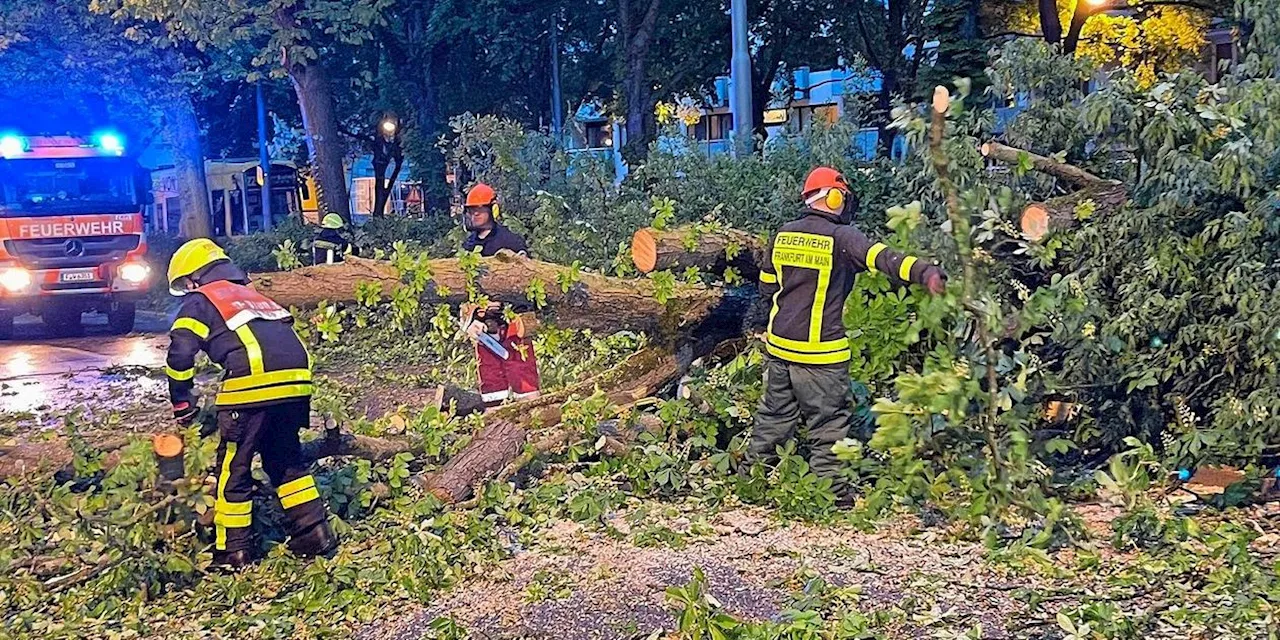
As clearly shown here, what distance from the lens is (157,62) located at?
74.6 ft

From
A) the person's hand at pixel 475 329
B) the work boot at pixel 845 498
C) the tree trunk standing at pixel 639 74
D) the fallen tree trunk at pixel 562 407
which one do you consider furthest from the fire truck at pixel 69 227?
the work boot at pixel 845 498

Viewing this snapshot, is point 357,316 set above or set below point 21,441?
above

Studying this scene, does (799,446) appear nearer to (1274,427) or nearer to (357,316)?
(1274,427)

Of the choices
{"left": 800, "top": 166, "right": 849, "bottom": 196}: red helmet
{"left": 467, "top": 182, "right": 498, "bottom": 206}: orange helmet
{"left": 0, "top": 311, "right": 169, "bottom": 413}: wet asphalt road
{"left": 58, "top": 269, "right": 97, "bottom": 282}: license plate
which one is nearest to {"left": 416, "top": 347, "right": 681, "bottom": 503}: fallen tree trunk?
{"left": 800, "top": 166, "right": 849, "bottom": 196}: red helmet

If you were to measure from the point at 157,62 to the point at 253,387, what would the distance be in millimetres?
19889

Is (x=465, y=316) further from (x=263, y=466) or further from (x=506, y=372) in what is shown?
(x=263, y=466)

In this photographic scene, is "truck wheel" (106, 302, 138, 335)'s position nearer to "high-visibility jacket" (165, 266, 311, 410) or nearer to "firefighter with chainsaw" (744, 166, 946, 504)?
"high-visibility jacket" (165, 266, 311, 410)

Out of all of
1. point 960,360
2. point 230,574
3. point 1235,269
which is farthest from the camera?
point 1235,269

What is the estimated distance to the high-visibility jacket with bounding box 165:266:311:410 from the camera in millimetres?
5152

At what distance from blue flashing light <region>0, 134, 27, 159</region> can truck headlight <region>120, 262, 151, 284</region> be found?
6.17ft

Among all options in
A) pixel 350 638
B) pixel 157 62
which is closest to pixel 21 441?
pixel 350 638

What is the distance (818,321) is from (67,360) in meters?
10.1

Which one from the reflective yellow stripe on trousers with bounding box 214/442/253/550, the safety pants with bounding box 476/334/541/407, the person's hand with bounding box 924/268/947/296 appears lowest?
the reflective yellow stripe on trousers with bounding box 214/442/253/550

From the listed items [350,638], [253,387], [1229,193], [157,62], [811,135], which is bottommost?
[350,638]
